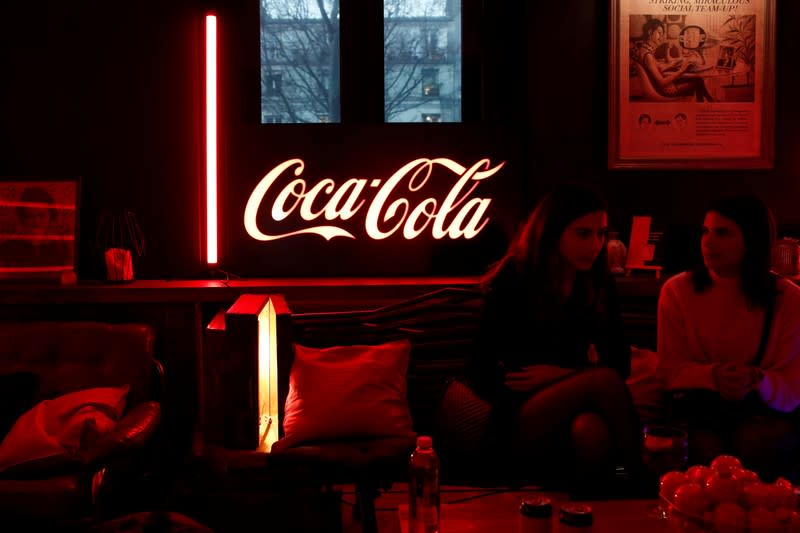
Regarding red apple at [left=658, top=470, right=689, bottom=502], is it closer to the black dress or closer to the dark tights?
the dark tights

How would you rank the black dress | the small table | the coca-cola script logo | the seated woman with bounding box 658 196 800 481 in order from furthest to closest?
the coca-cola script logo
the black dress
the seated woman with bounding box 658 196 800 481
the small table

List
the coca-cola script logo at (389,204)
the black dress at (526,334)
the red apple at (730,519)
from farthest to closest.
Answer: the coca-cola script logo at (389,204) → the black dress at (526,334) → the red apple at (730,519)

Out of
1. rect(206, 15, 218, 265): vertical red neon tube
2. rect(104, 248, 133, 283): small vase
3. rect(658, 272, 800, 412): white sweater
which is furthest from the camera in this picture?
rect(206, 15, 218, 265): vertical red neon tube

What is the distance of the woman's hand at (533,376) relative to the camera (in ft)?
11.1

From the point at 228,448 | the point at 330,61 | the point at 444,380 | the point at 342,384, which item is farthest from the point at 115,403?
the point at 330,61

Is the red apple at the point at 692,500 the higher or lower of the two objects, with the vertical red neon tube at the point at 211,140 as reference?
lower

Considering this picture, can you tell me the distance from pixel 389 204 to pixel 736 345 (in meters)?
2.11

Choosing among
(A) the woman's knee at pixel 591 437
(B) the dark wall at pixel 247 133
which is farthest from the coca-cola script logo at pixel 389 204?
(A) the woman's knee at pixel 591 437

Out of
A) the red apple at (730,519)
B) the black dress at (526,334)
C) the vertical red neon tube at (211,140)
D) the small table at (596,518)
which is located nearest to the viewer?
the red apple at (730,519)

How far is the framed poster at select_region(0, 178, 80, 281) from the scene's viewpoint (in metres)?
4.42

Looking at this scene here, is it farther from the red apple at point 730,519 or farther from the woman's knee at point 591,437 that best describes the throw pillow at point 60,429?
the red apple at point 730,519

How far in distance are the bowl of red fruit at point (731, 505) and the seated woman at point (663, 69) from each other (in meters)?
2.95

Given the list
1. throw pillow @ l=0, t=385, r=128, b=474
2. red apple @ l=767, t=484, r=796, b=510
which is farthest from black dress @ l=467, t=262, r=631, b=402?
throw pillow @ l=0, t=385, r=128, b=474

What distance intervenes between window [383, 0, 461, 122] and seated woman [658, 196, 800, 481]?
191 cm
